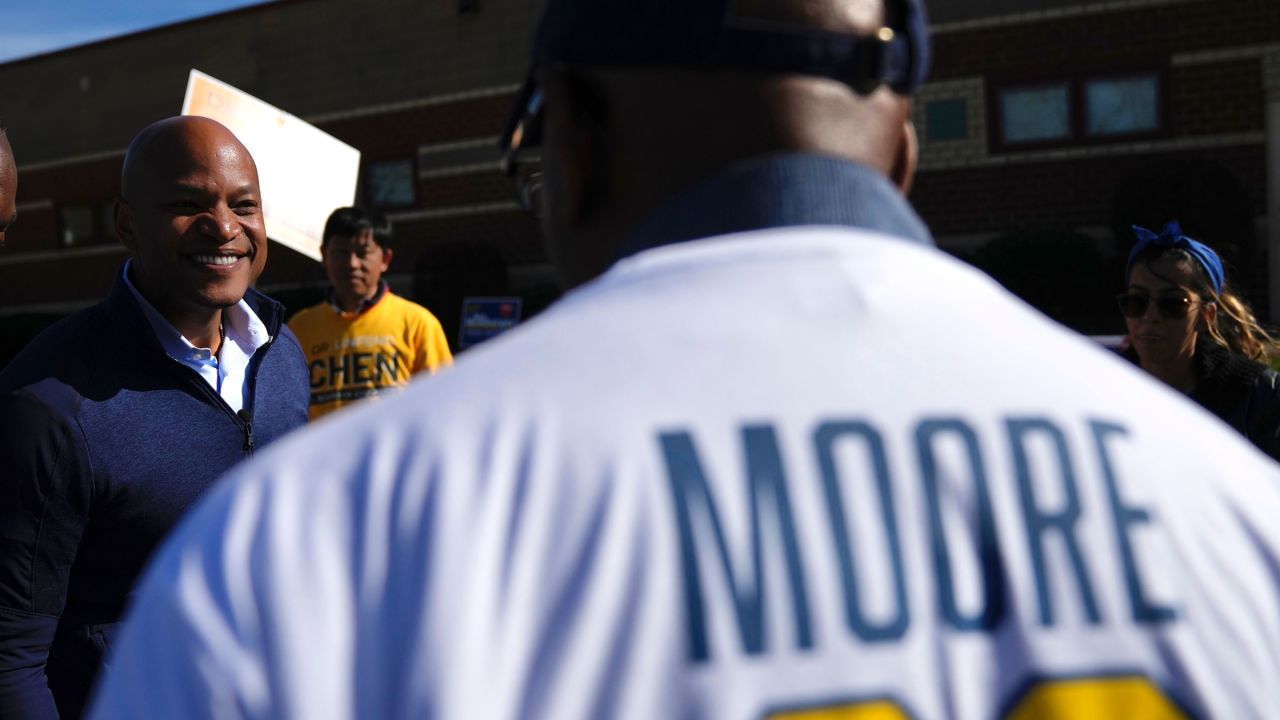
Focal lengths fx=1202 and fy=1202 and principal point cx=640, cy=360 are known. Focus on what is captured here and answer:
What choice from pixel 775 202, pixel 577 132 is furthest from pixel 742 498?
pixel 577 132

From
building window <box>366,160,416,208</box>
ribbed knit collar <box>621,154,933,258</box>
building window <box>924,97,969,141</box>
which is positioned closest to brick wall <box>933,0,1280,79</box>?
building window <box>924,97,969,141</box>

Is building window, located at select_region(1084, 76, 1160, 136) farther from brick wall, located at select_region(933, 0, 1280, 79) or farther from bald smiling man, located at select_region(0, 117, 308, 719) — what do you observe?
bald smiling man, located at select_region(0, 117, 308, 719)

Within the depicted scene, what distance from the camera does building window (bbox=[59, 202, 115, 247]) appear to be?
2436cm

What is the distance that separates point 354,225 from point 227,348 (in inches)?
153

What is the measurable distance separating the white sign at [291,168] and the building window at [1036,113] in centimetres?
1196

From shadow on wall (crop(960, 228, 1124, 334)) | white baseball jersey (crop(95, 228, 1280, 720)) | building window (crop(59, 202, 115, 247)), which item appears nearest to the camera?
white baseball jersey (crop(95, 228, 1280, 720))

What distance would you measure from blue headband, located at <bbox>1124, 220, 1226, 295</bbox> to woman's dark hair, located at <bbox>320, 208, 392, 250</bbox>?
394 cm

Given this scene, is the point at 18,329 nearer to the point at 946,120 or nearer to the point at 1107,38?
the point at 946,120

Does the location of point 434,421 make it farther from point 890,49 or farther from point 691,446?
point 890,49

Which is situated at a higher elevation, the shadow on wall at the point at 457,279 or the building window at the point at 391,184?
the building window at the point at 391,184

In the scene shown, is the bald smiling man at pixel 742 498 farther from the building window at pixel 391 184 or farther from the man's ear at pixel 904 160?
the building window at pixel 391 184

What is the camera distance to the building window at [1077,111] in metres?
14.9

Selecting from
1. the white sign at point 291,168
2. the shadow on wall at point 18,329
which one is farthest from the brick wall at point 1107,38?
the shadow on wall at point 18,329

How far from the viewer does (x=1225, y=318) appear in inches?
186
